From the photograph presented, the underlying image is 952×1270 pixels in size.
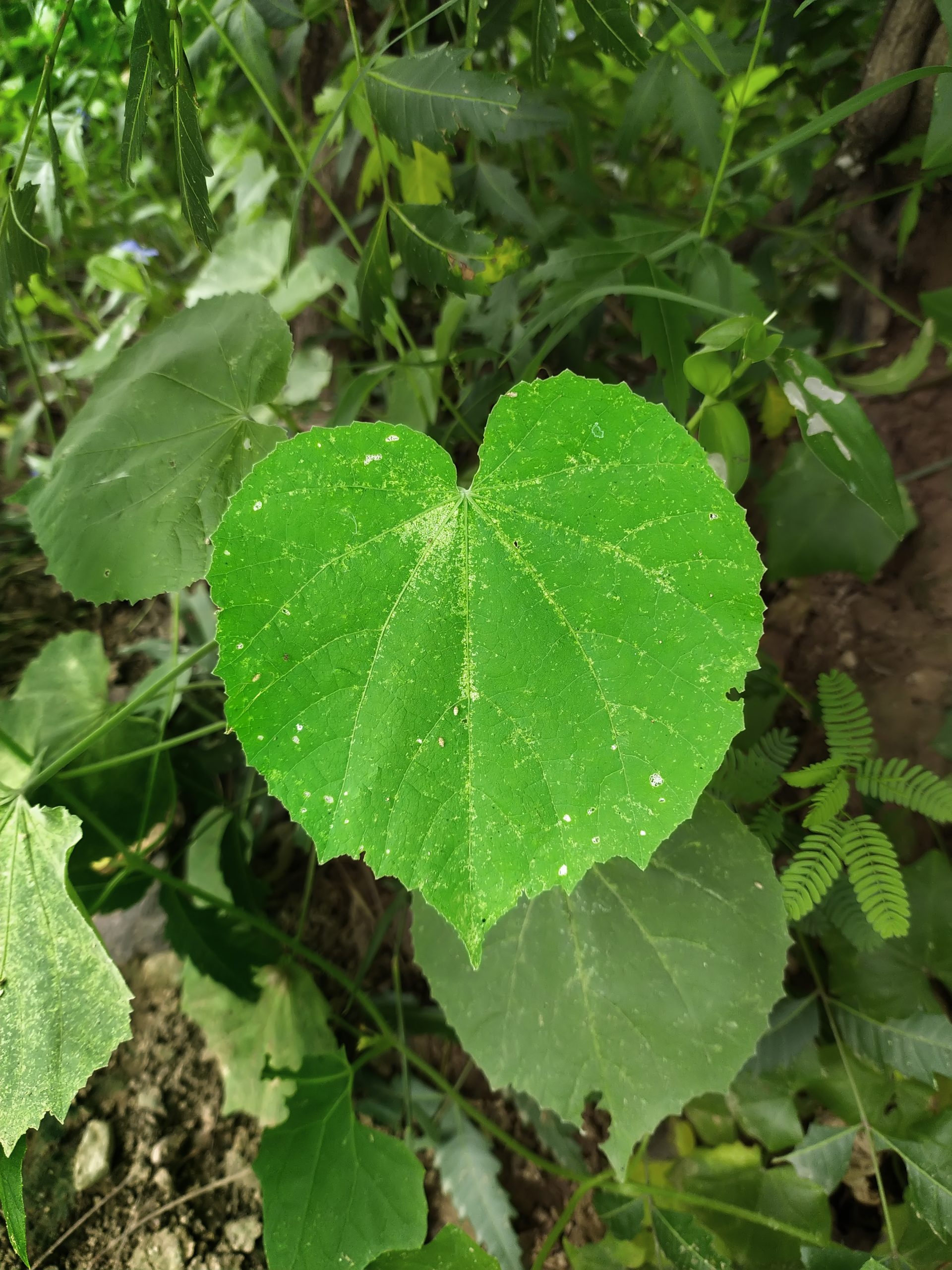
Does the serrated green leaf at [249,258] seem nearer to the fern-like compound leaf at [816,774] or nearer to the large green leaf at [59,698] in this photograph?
the large green leaf at [59,698]

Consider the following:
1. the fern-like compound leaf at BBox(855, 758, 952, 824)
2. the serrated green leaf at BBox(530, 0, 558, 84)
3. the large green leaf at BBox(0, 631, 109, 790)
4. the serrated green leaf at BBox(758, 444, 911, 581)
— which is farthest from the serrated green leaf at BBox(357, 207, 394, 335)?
the fern-like compound leaf at BBox(855, 758, 952, 824)

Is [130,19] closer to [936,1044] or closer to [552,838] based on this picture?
[552,838]

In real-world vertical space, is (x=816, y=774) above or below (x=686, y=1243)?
above

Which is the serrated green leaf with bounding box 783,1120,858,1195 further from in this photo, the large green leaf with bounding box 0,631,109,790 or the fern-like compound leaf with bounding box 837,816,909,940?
the large green leaf with bounding box 0,631,109,790

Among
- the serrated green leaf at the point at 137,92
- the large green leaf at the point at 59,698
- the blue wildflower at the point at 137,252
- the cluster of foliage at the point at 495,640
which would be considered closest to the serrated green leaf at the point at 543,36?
the cluster of foliage at the point at 495,640

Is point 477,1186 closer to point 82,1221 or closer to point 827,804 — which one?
point 82,1221

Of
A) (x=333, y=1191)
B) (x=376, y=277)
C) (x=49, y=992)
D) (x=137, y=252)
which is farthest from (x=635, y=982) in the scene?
(x=137, y=252)

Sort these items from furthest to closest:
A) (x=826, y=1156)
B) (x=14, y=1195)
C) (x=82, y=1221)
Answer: (x=82, y=1221) < (x=826, y=1156) < (x=14, y=1195)
